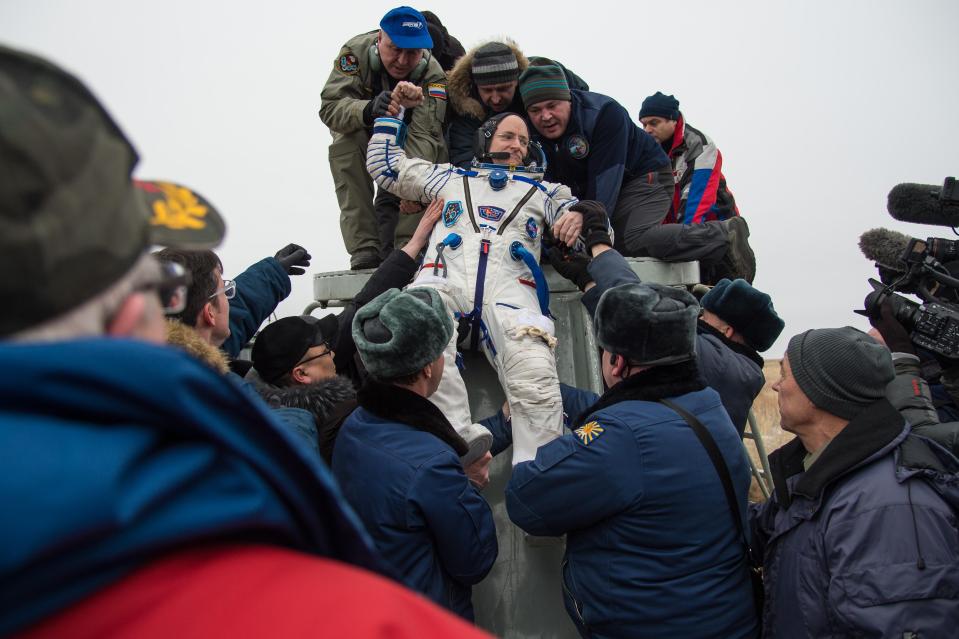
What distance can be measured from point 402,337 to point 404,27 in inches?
106

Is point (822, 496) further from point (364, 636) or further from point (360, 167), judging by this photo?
point (360, 167)

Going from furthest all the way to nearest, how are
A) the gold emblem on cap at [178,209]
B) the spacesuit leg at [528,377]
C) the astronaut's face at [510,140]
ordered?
the astronaut's face at [510,140]
the spacesuit leg at [528,377]
the gold emblem on cap at [178,209]

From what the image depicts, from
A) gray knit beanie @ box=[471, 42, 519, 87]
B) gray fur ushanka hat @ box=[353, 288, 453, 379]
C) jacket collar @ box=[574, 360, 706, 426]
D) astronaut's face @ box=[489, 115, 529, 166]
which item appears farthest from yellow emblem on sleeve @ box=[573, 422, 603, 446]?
gray knit beanie @ box=[471, 42, 519, 87]

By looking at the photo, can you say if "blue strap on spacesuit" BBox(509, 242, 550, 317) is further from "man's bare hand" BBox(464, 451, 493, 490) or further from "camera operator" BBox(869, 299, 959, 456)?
"camera operator" BBox(869, 299, 959, 456)

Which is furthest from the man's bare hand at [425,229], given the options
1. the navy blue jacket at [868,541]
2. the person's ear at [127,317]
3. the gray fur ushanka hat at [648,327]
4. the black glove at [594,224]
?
the person's ear at [127,317]

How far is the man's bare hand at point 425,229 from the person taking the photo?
3.79 meters

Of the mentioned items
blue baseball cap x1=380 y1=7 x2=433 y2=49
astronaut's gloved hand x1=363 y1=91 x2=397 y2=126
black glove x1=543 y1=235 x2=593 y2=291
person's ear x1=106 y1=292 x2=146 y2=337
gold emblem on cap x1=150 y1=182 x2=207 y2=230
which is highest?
blue baseball cap x1=380 y1=7 x2=433 y2=49

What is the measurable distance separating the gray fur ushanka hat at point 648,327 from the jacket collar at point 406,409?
62cm

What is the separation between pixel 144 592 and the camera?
2.02 feet

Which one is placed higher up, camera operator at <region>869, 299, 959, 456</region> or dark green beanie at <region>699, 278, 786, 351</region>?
dark green beanie at <region>699, 278, 786, 351</region>

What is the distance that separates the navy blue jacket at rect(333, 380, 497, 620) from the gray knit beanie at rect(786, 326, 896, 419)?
114 centimetres

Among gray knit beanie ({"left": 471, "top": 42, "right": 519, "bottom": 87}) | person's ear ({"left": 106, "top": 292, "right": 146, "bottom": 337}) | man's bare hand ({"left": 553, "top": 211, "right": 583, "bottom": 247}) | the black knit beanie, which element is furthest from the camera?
the black knit beanie

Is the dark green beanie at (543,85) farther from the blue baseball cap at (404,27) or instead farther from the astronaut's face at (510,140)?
the blue baseball cap at (404,27)

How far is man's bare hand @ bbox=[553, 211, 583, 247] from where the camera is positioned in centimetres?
359
